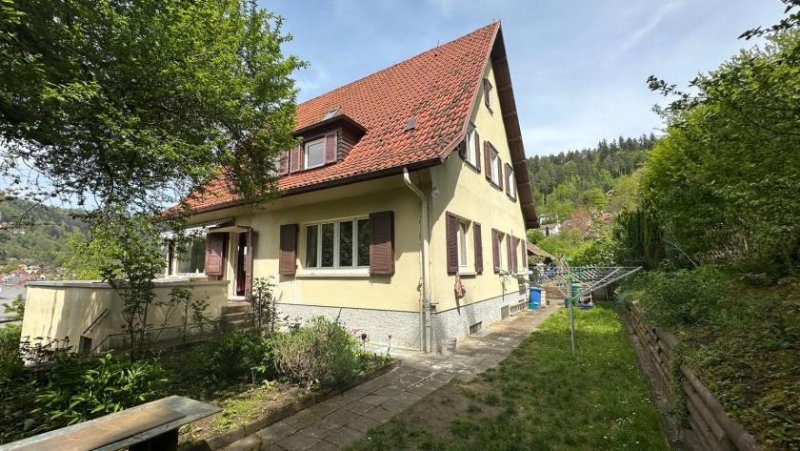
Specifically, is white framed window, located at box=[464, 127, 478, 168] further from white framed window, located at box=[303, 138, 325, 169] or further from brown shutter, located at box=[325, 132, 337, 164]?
white framed window, located at box=[303, 138, 325, 169]

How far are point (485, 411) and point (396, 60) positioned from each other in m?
14.6

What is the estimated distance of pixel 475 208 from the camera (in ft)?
38.0

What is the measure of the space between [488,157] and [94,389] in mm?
12206

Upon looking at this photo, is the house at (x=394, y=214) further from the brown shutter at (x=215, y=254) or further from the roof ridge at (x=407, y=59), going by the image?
the roof ridge at (x=407, y=59)

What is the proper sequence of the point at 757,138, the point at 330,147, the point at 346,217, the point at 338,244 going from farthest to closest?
the point at 330,147, the point at 338,244, the point at 346,217, the point at 757,138

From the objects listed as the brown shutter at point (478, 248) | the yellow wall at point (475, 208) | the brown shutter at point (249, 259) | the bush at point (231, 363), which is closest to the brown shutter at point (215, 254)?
the brown shutter at point (249, 259)

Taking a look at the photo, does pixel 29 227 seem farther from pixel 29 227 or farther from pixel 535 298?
pixel 535 298

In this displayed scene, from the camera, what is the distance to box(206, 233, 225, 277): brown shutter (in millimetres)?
13164

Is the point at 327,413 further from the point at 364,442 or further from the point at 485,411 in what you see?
the point at 485,411

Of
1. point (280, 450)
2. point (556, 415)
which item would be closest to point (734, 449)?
point (556, 415)

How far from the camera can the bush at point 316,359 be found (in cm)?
574

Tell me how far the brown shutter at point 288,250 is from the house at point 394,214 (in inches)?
1.7

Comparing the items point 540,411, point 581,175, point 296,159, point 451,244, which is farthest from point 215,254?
point 581,175

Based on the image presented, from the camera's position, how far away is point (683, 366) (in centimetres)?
404
